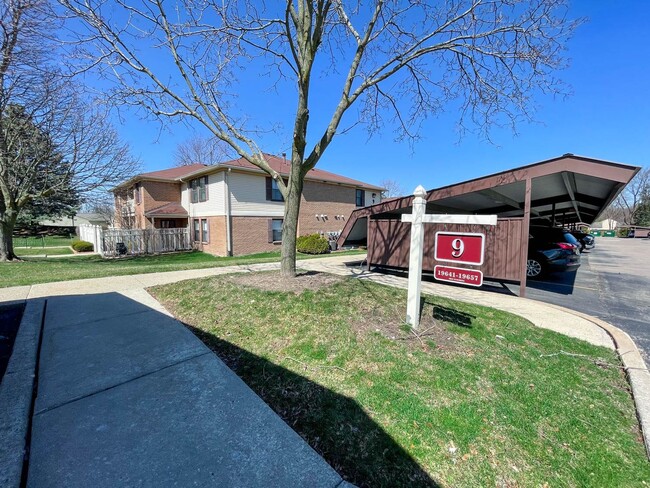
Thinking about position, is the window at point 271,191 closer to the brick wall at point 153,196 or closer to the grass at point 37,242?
the brick wall at point 153,196

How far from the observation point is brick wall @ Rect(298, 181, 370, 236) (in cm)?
1916

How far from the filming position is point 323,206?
2034 cm

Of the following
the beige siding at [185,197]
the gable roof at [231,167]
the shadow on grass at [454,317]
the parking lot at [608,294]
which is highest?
the gable roof at [231,167]

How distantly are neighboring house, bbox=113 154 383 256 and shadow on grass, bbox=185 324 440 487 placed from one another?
40.5 ft

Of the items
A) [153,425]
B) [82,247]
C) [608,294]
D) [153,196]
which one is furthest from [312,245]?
[82,247]

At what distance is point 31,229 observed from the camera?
35.1 metres

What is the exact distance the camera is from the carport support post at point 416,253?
154 inches

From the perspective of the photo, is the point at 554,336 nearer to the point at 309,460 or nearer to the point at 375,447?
the point at 375,447

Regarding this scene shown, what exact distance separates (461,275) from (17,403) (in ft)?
15.7

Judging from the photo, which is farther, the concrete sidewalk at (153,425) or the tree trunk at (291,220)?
the tree trunk at (291,220)

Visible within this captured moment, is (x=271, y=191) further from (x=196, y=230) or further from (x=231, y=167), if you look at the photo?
A: (x=196, y=230)

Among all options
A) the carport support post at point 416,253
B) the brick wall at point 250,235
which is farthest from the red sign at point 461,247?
the brick wall at point 250,235

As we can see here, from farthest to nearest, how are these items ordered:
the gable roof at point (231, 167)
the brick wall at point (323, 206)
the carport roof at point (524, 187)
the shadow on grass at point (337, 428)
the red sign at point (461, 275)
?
1. the brick wall at point (323, 206)
2. the gable roof at point (231, 167)
3. the carport roof at point (524, 187)
4. the red sign at point (461, 275)
5. the shadow on grass at point (337, 428)

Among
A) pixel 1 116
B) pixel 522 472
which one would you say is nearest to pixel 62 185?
pixel 1 116
